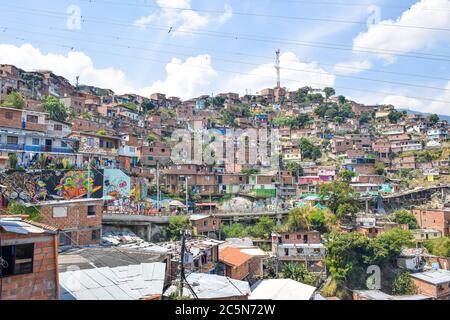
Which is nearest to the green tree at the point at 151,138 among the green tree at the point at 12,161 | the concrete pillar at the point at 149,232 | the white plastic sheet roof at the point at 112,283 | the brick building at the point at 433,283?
the green tree at the point at 12,161

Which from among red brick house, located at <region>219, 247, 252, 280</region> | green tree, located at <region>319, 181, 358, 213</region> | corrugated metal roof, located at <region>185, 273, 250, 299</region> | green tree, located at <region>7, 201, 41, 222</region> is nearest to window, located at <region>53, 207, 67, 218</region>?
green tree, located at <region>7, 201, 41, 222</region>

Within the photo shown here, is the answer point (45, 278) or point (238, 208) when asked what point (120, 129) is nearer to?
point (238, 208)

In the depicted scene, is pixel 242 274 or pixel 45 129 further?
pixel 45 129

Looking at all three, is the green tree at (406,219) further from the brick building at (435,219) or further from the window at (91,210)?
the window at (91,210)

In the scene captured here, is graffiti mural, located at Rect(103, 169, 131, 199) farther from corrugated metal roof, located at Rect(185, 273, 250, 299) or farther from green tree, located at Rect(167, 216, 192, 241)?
corrugated metal roof, located at Rect(185, 273, 250, 299)

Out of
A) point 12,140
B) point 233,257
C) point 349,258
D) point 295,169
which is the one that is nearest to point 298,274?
point 349,258
